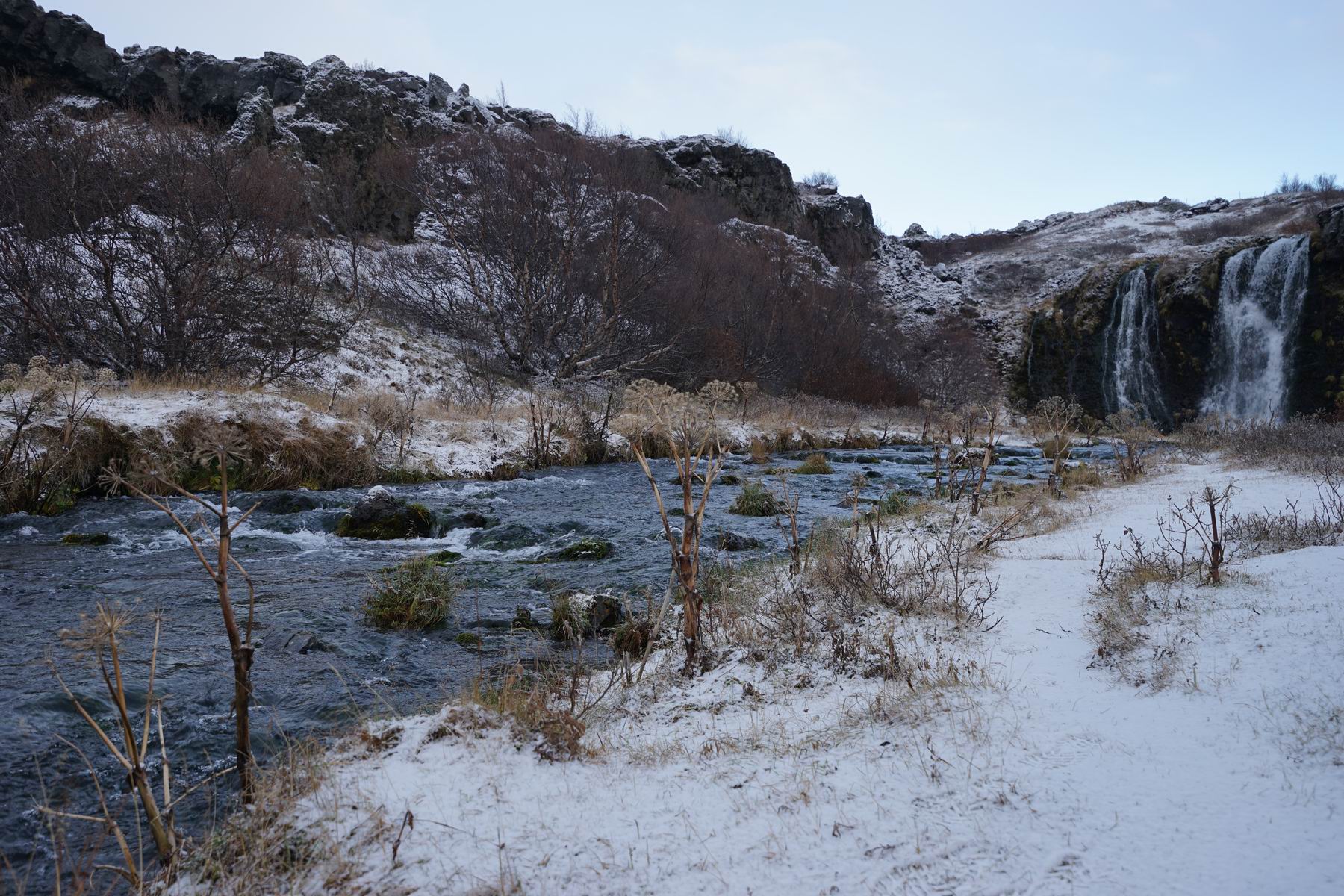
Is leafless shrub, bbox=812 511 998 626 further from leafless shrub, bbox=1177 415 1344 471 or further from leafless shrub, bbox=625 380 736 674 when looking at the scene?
leafless shrub, bbox=1177 415 1344 471

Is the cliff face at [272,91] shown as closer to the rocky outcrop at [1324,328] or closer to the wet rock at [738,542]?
the rocky outcrop at [1324,328]

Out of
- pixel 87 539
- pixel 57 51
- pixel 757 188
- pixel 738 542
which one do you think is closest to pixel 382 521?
pixel 87 539

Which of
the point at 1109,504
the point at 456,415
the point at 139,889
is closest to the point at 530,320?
the point at 456,415

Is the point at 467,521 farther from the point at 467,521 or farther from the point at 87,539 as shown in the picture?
the point at 87,539

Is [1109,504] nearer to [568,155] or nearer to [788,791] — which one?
[788,791]

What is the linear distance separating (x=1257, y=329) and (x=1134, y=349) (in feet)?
12.1

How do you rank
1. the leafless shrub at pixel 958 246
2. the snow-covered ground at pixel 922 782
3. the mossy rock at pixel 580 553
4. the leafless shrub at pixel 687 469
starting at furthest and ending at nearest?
1. the leafless shrub at pixel 958 246
2. the mossy rock at pixel 580 553
3. the leafless shrub at pixel 687 469
4. the snow-covered ground at pixel 922 782

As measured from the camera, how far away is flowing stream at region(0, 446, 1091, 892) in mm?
3066

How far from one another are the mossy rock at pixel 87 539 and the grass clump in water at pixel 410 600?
3448 millimetres

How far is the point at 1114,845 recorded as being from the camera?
5.95ft

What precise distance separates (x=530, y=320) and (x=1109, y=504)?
18777 millimetres

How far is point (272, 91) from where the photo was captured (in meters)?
34.8

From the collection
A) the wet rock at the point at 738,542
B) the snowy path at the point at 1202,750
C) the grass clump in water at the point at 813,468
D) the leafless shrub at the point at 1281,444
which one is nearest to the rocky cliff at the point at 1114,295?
the leafless shrub at the point at 1281,444

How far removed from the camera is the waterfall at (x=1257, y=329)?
64.8 feet
